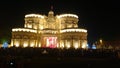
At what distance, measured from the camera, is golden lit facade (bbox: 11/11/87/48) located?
8219cm

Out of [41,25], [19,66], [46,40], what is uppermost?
[41,25]

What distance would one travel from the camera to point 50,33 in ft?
286

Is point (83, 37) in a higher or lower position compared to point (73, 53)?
higher

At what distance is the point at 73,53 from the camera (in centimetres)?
4994

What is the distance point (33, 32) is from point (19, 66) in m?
63.6

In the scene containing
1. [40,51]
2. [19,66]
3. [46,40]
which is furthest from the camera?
[46,40]

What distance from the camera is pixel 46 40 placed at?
8744cm

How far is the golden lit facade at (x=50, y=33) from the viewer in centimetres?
8219

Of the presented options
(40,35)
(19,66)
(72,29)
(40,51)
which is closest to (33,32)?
(40,35)

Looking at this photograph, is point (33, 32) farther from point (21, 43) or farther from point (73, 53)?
point (73, 53)

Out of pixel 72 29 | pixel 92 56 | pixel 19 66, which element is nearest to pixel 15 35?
pixel 72 29

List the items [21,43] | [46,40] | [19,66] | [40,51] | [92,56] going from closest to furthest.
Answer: [19,66] < [92,56] < [40,51] < [21,43] < [46,40]

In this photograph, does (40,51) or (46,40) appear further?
(46,40)

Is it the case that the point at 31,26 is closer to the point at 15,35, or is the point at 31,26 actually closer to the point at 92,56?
the point at 15,35
